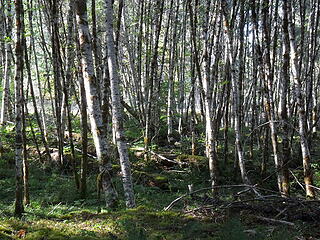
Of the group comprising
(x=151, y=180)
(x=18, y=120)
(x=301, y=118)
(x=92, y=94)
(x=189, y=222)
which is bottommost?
(x=151, y=180)

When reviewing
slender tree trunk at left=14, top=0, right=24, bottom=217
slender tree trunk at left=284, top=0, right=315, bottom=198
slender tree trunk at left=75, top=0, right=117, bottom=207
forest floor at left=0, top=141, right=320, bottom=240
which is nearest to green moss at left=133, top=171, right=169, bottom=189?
forest floor at left=0, top=141, right=320, bottom=240

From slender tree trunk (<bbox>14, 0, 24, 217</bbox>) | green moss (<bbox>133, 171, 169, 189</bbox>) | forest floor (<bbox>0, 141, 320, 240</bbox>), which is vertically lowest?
green moss (<bbox>133, 171, 169, 189</bbox>)

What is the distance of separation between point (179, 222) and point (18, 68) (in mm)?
3840

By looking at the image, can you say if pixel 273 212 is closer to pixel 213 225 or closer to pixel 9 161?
pixel 213 225

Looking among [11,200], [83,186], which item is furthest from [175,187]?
[11,200]

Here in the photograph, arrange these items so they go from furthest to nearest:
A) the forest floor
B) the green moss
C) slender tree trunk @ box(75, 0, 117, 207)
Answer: the green moss, slender tree trunk @ box(75, 0, 117, 207), the forest floor

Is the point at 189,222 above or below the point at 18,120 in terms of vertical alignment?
below

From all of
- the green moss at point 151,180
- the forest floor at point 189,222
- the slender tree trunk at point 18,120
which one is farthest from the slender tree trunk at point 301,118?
the slender tree trunk at point 18,120

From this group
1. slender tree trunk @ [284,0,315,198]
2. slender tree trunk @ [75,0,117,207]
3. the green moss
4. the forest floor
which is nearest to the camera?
the forest floor

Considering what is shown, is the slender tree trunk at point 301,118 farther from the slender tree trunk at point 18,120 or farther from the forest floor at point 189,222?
the slender tree trunk at point 18,120

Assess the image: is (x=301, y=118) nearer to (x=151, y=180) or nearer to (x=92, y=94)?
(x=92, y=94)

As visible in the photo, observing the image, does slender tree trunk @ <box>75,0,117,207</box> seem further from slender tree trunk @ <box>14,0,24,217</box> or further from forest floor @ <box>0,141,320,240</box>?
slender tree trunk @ <box>14,0,24,217</box>

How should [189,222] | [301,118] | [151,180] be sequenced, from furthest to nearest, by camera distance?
[151,180]
[301,118]
[189,222]

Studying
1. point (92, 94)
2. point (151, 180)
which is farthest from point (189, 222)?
point (151, 180)
